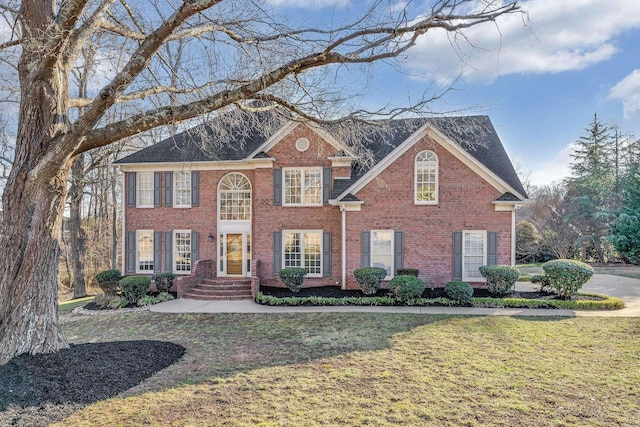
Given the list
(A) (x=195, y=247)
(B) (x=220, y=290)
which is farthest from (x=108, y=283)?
(B) (x=220, y=290)

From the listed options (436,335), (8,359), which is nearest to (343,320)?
(436,335)

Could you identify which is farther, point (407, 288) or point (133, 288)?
point (133, 288)

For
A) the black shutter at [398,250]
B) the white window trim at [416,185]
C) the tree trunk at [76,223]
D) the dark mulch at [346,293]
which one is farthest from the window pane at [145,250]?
the white window trim at [416,185]

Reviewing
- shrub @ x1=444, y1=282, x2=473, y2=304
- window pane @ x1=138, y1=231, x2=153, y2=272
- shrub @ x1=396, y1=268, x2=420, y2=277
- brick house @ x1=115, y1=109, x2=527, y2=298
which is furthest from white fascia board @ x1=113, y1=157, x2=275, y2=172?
shrub @ x1=444, y1=282, x2=473, y2=304

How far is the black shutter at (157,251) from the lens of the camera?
51.4 ft

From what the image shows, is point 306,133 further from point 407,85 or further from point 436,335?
point 436,335

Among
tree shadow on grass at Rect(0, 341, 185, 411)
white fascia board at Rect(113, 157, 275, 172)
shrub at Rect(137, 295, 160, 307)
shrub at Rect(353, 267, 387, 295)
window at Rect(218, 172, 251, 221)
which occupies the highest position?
white fascia board at Rect(113, 157, 275, 172)

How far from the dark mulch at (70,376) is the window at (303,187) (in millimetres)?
8594

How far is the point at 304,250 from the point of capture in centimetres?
1461

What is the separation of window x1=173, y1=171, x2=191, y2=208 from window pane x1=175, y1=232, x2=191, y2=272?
57.5 inches

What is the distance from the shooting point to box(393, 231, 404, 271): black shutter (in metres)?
13.3

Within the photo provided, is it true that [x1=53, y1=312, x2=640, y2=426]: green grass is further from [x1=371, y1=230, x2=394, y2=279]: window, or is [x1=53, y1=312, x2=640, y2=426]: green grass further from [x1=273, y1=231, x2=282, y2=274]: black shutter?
[x1=273, y1=231, x2=282, y2=274]: black shutter

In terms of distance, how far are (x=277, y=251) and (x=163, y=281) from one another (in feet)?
15.9

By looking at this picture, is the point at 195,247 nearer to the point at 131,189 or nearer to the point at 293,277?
the point at 131,189
